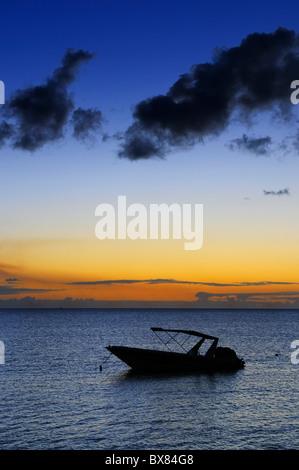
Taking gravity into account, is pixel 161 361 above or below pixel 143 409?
above

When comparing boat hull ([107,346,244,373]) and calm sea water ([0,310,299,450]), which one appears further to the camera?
boat hull ([107,346,244,373])

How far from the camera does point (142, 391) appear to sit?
57.4 metres

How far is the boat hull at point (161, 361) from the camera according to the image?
69875 mm

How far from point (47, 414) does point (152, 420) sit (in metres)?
10.2

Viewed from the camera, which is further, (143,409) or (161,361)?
(161,361)

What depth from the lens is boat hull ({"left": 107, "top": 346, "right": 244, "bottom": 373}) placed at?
69.9 m

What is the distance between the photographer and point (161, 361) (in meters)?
69.8

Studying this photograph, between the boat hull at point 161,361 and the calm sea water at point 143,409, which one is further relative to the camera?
the boat hull at point 161,361
